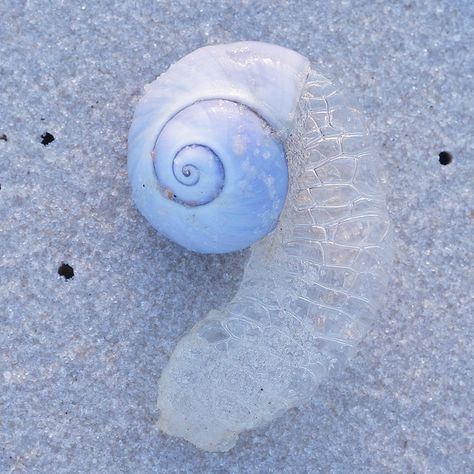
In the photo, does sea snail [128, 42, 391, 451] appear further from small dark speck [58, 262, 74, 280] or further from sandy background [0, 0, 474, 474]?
small dark speck [58, 262, 74, 280]

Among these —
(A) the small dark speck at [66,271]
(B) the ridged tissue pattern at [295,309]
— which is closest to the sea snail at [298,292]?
(B) the ridged tissue pattern at [295,309]

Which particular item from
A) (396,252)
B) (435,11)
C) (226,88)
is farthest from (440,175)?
(226,88)

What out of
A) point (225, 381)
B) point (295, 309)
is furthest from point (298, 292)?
point (225, 381)

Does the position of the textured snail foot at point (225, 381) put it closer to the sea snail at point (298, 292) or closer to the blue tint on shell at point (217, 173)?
the sea snail at point (298, 292)

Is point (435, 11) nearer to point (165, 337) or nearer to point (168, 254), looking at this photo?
point (168, 254)

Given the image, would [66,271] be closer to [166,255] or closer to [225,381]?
[166,255]

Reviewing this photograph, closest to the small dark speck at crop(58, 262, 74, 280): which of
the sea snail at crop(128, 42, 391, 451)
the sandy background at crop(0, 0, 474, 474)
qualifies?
the sandy background at crop(0, 0, 474, 474)
